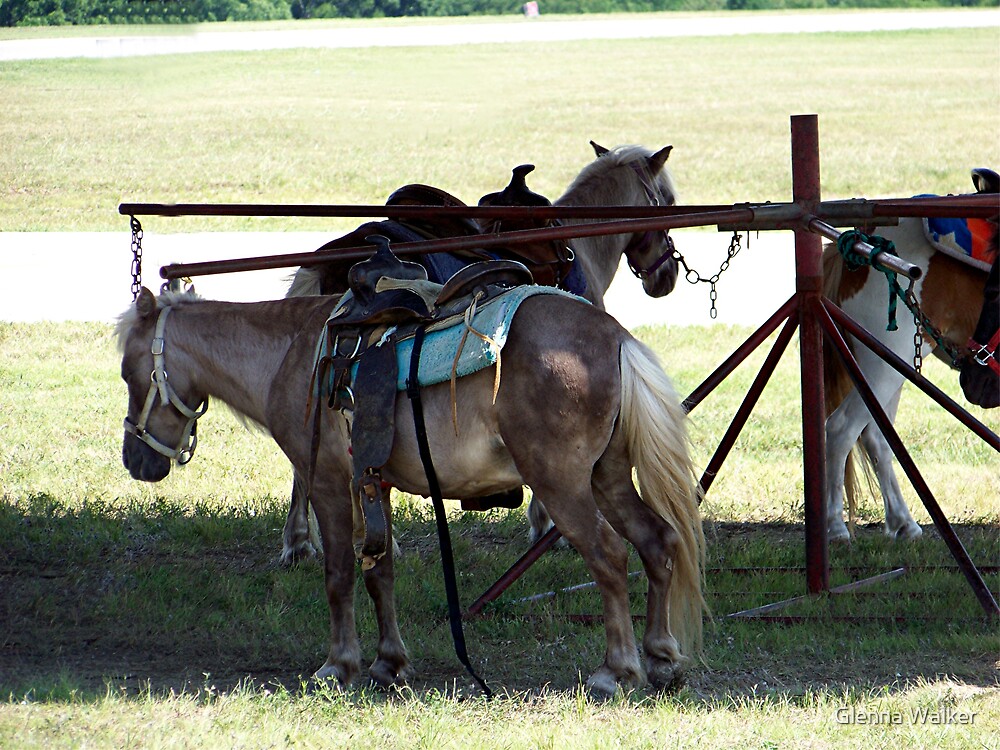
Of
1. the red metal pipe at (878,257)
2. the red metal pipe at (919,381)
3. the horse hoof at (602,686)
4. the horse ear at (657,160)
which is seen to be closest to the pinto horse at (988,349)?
the red metal pipe at (919,381)

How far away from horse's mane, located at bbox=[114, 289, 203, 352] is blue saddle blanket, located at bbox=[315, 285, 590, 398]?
0.97 metres

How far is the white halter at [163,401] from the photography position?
16.1ft

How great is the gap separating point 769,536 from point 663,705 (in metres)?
2.77

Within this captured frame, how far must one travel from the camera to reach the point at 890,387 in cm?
631

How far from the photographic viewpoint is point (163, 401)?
4918 millimetres

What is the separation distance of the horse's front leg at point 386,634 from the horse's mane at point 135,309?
131 centimetres

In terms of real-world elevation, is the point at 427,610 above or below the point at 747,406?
below

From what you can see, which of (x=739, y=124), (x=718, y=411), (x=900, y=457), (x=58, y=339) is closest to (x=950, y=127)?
(x=739, y=124)

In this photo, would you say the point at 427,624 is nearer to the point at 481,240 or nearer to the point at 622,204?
the point at 481,240

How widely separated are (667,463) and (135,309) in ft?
7.98

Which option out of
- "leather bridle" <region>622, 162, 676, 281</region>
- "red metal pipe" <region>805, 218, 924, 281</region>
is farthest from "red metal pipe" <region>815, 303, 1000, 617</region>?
"leather bridle" <region>622, 162, 676, 281</region>

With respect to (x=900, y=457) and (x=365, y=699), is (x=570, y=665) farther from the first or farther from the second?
(x=900, y=457)

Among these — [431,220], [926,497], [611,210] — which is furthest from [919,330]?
[431,220]

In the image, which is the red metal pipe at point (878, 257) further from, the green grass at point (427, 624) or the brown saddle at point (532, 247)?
the brown saddle at point (532, 247)
